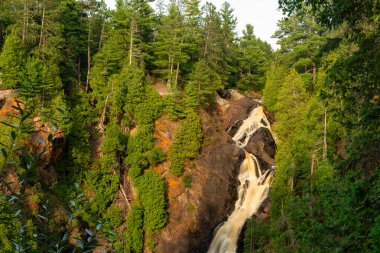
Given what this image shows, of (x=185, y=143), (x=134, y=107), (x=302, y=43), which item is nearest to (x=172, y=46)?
(x=134, y=107)

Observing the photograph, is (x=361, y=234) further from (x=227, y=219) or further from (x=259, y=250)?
(x=227, y=219)

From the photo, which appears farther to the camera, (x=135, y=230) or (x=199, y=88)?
(x=199, y=88)

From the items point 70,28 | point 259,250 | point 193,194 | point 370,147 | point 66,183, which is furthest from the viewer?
point 70,28

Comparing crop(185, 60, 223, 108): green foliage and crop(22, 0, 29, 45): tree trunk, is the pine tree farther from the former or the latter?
crop(22, 0, 29, 45): tree trunk

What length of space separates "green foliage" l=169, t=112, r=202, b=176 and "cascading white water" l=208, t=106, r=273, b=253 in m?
4.45

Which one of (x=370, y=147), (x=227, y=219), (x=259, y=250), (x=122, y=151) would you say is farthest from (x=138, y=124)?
(x=370, y=147)

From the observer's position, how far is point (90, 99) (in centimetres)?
3256

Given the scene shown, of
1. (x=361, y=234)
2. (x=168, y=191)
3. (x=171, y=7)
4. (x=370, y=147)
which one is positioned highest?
(x=171, y=7)

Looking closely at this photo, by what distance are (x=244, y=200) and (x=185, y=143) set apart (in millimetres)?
6882

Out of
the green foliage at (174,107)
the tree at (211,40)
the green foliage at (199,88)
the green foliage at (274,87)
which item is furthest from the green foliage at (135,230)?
the tree at (211,40)

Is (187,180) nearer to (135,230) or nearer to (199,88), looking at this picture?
(135,230)

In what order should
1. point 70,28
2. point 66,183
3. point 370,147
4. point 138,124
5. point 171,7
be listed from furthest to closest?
point 171,7
point 70,28
point 138,124
point 66,183
point 370,147

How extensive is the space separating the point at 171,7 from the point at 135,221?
920 inches

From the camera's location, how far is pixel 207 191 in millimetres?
29391
